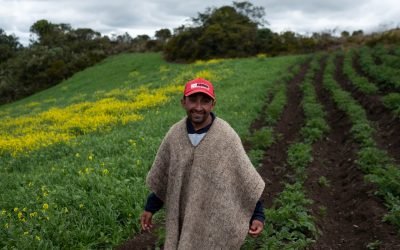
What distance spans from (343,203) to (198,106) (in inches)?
195

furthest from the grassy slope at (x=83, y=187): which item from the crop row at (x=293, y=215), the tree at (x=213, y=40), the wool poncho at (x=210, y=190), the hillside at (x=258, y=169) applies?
the tree at (x=213, y=40)

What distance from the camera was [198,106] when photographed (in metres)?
3.33

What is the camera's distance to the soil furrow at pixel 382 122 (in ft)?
32.8

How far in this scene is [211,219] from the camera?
341 centimetres

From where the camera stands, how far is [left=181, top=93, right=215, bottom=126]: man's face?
3336 mm

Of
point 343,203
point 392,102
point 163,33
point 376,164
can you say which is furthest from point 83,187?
point 163,33

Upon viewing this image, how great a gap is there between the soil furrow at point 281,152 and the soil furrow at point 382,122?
84.8 inches

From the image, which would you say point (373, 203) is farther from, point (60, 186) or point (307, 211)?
point (60, 186)

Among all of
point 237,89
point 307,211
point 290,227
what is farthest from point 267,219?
point 237,89

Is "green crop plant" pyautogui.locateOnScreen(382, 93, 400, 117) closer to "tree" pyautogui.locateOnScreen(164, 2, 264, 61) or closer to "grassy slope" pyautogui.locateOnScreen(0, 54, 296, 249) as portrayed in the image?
"grassy slope" pyautogui.locateOnScreen(0, 54, 296, 249)

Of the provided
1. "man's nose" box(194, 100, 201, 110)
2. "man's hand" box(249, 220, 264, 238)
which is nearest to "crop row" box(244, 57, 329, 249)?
"man's hand" box(249, 220, 264, 238)

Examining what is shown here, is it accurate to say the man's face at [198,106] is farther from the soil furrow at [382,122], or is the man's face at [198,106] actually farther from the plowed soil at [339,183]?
the soil furrow at [382,122]

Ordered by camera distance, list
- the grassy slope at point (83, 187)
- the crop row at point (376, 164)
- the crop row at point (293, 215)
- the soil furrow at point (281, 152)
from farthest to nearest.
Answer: the soil furrow at point (281, 152) < the crop row at point (376, 164) < the grassy slope at point (83, 187) < the crop row at point (293, 215)

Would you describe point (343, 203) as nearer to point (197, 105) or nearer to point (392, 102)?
point (197, 105)
